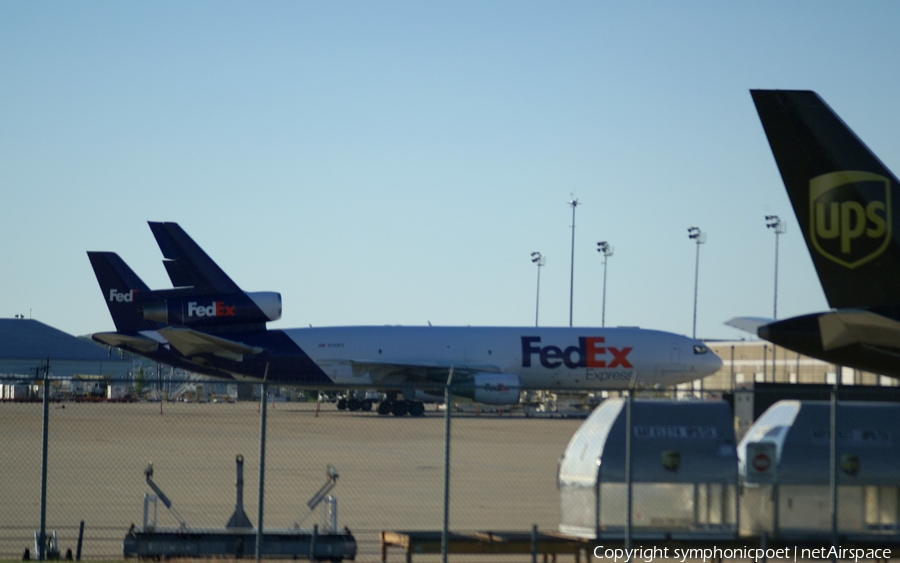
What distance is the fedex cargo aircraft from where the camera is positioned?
38969mm


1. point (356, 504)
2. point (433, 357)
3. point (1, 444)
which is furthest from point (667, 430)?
point (433, 357)

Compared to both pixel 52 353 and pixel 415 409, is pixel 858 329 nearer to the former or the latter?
pixel 415 409

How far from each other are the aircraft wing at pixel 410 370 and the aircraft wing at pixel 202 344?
416 cm

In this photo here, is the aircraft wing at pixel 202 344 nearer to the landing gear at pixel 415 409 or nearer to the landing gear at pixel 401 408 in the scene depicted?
the landing gear at pixel 401 408

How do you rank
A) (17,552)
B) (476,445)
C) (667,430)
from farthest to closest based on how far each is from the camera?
(476,445) < (17,552) < (667,430)

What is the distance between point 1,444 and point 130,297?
17289mm

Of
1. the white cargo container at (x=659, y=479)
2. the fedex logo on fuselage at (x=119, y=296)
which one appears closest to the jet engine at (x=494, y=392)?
the fedex logo on fuselage at (x=119, y=296)

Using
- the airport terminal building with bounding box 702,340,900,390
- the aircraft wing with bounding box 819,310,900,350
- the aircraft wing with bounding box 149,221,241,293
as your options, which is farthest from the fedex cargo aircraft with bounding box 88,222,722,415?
the aircraft wing with bounding box 819,310,900,350

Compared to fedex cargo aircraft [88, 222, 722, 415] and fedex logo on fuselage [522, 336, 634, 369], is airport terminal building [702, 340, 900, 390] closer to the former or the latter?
fedex cargo aircraft [88, 222, 722, 415]

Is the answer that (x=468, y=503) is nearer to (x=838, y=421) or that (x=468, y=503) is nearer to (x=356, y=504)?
(x=356, y=504)

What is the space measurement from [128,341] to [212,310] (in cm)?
408

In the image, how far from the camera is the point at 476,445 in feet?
86.8

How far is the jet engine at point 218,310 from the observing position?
127 feet

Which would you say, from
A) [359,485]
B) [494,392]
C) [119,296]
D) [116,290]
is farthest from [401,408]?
[359,485]
